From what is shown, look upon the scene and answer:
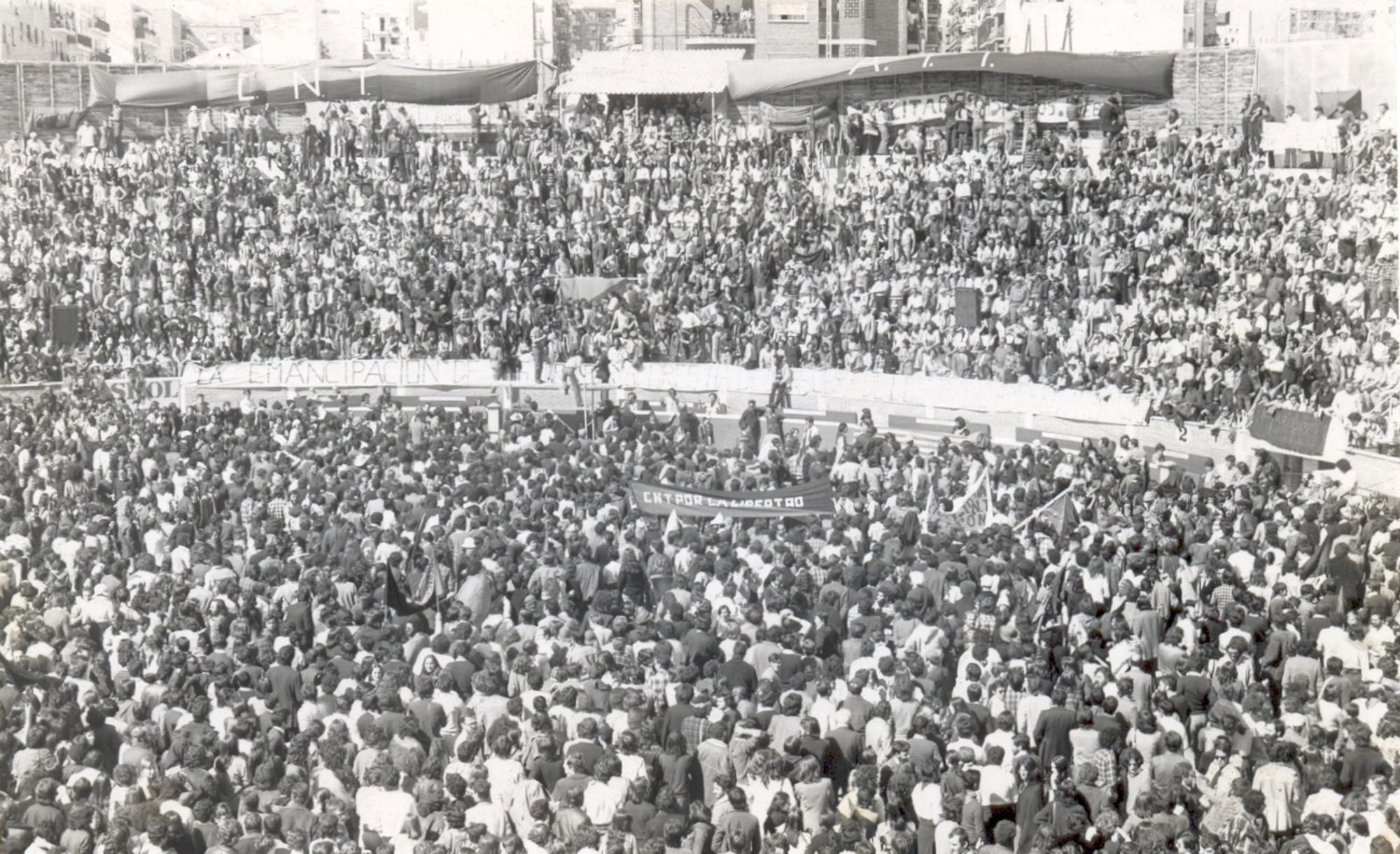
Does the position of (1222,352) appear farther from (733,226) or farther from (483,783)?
(483,783)

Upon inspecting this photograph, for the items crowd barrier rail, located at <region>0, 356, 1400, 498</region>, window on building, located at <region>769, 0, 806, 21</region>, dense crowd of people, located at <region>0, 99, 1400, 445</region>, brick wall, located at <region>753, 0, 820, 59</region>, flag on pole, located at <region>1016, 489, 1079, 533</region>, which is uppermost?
window on building, located at <region>769, 0, 806, 21</region>

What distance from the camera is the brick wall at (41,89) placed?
33906 mm

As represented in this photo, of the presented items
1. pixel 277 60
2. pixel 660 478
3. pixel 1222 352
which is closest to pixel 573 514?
pixel 660 478

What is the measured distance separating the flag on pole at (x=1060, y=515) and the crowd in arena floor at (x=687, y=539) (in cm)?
6

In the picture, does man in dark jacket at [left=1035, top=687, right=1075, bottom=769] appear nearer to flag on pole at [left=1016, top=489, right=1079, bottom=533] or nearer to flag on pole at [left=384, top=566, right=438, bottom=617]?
flag on pole at [left=1016, top=489, right=1079, bottom=533]

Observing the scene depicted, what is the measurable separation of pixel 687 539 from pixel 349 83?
21.0 metres

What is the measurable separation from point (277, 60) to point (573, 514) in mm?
22306

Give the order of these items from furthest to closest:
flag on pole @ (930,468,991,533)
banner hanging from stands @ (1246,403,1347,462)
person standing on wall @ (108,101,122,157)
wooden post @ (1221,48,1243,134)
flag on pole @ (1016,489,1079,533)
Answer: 1. person standing on wall @ (108,101,122,157)
2. wooden post @ (1221,48,1243,134)
3. banner hanging from stands @ (1246,403,1347,462)
4. flag on pole @ (930,468,991,533)
5. flag on pole @ (1016,489,1079,533)

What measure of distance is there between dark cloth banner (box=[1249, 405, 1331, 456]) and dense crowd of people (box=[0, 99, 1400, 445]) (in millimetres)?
562

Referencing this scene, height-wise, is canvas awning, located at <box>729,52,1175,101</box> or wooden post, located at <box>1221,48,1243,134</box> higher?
canvas awning, located at <box>729,52,1175,101</box>

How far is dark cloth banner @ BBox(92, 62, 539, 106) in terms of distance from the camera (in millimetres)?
33500

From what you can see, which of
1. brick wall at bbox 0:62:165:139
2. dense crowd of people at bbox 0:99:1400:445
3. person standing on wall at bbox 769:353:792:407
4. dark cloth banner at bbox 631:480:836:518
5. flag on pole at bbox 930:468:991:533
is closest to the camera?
dark cloth banner at bbox 631:480:836:518

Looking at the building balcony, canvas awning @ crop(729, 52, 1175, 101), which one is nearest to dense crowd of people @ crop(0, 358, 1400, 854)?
canvas awning @ crop(729, 52, 1175, 101)

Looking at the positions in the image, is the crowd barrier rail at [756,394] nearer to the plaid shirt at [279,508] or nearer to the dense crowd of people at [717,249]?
the dense crowd of people at [717,249]
